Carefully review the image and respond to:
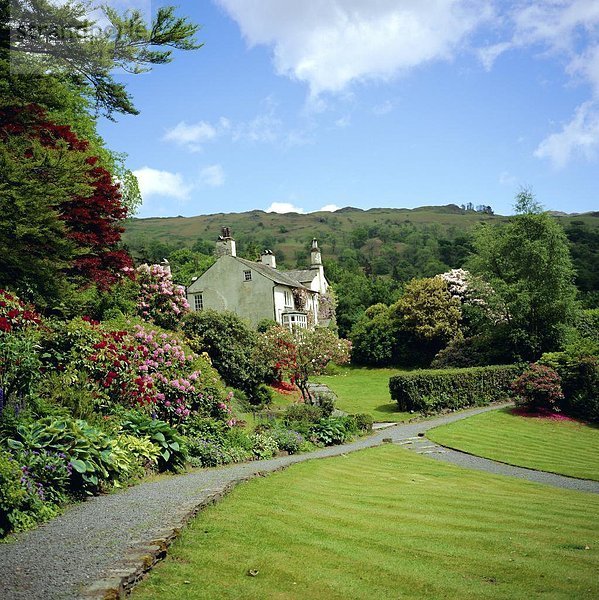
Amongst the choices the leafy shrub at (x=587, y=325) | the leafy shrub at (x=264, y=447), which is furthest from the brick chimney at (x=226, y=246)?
the leafy shrub at (x=264, y=447)

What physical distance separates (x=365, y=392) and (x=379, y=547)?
1256 inches

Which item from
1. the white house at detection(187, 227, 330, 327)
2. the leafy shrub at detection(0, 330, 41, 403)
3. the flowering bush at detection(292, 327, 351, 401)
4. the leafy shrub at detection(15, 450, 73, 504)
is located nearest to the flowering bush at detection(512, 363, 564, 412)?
the flowering bush at detection(292, 327, 351, 401)

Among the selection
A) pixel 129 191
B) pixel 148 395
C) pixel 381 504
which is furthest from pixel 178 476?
pixel 129 191

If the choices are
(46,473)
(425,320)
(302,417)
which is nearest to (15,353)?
(46,473)

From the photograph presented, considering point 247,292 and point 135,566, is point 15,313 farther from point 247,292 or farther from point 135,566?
point 247,292

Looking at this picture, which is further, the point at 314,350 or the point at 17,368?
the point at 314,350

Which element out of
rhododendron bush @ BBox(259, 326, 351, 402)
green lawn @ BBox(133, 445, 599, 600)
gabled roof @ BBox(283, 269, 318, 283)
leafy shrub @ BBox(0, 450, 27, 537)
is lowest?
green lawn @ BBox(133, 445, 599, 600)

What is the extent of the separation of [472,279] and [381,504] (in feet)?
128

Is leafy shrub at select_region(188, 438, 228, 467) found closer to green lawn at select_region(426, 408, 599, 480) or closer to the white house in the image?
green lawn at select_region(426, 408, 599, 480)

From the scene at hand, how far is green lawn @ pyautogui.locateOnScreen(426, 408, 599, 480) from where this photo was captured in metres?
18.1

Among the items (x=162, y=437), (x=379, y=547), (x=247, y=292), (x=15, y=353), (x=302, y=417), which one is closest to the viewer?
(x=379, y=547)

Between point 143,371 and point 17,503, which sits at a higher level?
point 143,371

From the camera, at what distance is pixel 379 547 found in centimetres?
695

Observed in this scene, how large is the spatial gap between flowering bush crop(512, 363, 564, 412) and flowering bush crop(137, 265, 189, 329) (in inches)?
721
